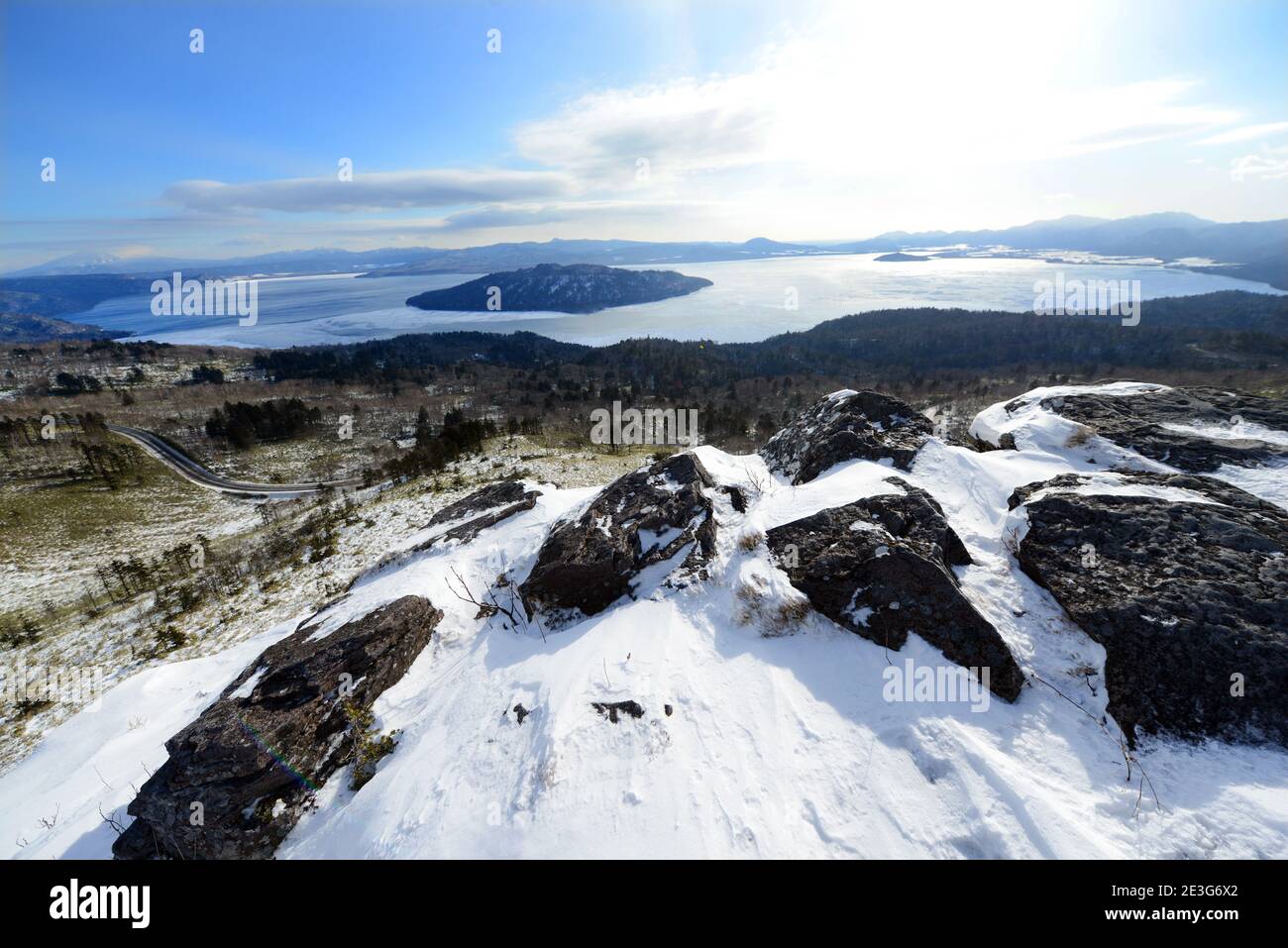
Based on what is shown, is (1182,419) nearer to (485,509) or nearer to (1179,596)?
(1179,596)

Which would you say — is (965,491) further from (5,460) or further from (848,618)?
(5,460)

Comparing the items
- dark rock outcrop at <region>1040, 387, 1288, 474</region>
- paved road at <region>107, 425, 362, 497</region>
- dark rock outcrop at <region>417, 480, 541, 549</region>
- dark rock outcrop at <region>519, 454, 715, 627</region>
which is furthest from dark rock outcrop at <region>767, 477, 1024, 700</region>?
paved road at <region>107, 425, 362, 497</region>

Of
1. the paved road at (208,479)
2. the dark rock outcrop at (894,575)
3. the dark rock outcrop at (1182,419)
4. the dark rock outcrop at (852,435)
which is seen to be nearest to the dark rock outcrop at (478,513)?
the dark rock outcrop at (852,435)

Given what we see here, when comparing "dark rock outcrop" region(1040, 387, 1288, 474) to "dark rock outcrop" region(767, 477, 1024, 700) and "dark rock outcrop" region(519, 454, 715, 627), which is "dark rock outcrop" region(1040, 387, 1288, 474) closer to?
"dark rock outcrop" region(767, 477, 1024, 700)

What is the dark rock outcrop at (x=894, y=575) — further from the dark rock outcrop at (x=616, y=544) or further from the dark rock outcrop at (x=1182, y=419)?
the dark rock outcrop at (x=1182, y=419)

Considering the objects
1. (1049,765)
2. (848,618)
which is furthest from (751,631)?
(1049,765)
